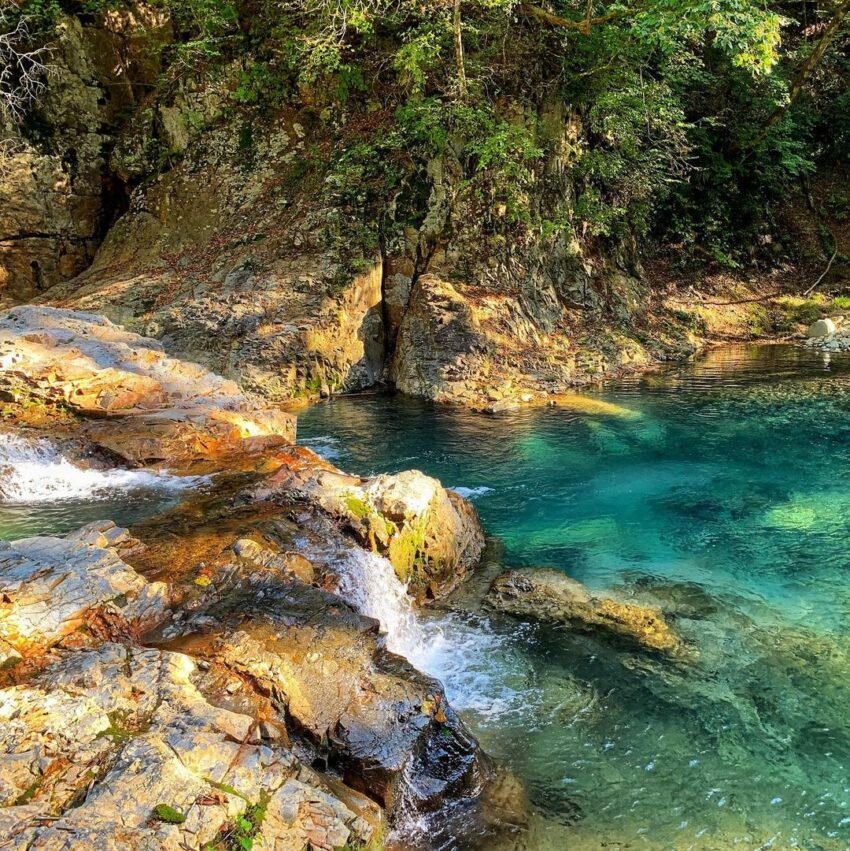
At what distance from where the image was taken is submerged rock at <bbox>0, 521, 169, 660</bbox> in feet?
11.3

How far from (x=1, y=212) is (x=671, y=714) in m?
18.8

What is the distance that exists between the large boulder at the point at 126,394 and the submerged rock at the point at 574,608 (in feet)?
12.1

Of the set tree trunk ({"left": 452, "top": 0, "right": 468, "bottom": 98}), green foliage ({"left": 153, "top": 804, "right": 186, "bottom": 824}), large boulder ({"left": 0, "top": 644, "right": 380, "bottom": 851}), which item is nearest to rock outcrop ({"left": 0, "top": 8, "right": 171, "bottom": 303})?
tree trunk ({"left": 452, "top": 0, "right": 468, "bottom": 98})

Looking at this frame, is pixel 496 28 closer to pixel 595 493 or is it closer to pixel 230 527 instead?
pixel 595 493

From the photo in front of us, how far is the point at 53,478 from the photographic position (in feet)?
23.7

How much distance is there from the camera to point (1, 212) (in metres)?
15.9

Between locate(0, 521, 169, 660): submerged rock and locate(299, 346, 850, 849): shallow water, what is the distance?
2221 millimetres

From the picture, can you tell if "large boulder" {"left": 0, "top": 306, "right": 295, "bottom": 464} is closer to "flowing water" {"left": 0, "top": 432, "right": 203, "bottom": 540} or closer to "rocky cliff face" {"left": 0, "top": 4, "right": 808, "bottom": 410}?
"flowing water" {"left": 0, "top": 432, "right": 203, "bottom": 540}

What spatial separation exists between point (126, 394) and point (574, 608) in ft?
21.0

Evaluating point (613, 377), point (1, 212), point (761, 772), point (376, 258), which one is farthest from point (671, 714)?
point (1, 212)

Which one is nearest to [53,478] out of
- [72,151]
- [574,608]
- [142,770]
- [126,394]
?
[126,394]

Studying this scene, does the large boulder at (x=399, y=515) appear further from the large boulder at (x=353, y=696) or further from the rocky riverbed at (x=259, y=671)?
the large boulder at (x=353, y=696)

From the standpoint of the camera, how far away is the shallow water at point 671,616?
12.0ft

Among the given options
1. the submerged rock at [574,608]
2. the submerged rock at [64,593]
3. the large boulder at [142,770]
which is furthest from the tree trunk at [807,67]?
the large boulder at [142,770]
